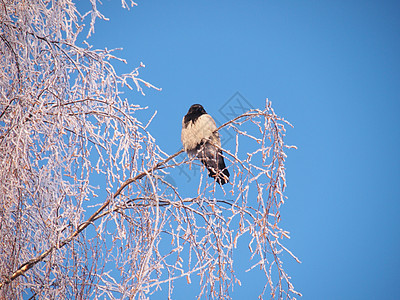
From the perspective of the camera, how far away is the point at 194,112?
10.5 feet

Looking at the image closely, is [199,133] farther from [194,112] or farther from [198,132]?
[194,112]

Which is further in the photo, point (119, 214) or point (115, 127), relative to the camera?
point (115, 127)

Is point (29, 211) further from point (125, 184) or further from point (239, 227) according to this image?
point (239, 227)

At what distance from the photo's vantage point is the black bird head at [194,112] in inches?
125

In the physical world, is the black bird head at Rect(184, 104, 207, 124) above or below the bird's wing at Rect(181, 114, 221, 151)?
above

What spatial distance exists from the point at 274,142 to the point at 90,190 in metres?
0.95

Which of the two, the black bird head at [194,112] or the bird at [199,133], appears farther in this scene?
the black bird head at [194,112]

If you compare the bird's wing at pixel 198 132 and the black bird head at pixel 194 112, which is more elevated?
the black bird head at pixel 194 112

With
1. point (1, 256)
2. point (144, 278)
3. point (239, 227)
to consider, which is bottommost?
point (144, 278)

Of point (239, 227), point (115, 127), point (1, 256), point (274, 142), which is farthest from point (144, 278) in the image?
point (115, 127)

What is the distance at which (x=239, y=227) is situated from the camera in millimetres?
1549

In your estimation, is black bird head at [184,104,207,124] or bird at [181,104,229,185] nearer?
bird at [181,104,229,185]

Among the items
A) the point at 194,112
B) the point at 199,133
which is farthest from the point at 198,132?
the point at 194,112

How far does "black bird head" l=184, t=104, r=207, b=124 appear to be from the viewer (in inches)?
125
